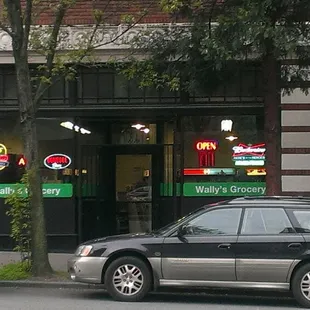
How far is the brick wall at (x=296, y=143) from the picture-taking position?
13.7m

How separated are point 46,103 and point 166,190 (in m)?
3.52

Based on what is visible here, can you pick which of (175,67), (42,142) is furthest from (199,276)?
(42,142)

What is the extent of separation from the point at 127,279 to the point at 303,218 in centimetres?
279

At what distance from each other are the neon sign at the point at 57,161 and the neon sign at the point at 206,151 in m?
3.08

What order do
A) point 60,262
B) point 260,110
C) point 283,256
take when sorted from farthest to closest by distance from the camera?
point 260,110 → point 60,262 → point 283,256

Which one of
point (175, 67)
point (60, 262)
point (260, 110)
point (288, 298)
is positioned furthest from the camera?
point (260, 110)

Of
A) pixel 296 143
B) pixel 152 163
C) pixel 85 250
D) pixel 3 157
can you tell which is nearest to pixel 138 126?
pixel 152 163

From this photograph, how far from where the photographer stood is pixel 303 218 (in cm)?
910

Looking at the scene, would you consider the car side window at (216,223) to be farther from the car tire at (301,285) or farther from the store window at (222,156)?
the store window at (222,156)

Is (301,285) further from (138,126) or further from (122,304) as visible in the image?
(138,126)

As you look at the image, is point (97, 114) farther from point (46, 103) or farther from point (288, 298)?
point (288, 298)

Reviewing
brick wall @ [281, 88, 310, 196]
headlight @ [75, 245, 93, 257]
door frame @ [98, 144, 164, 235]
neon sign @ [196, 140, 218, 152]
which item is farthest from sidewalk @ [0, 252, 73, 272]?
brick wall @ [281, 88, 310, 196]

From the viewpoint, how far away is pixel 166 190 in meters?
14.8

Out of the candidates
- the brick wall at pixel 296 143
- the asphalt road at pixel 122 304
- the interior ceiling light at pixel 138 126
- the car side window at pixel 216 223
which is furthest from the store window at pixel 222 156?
A: the car side window at pixel 216 223
